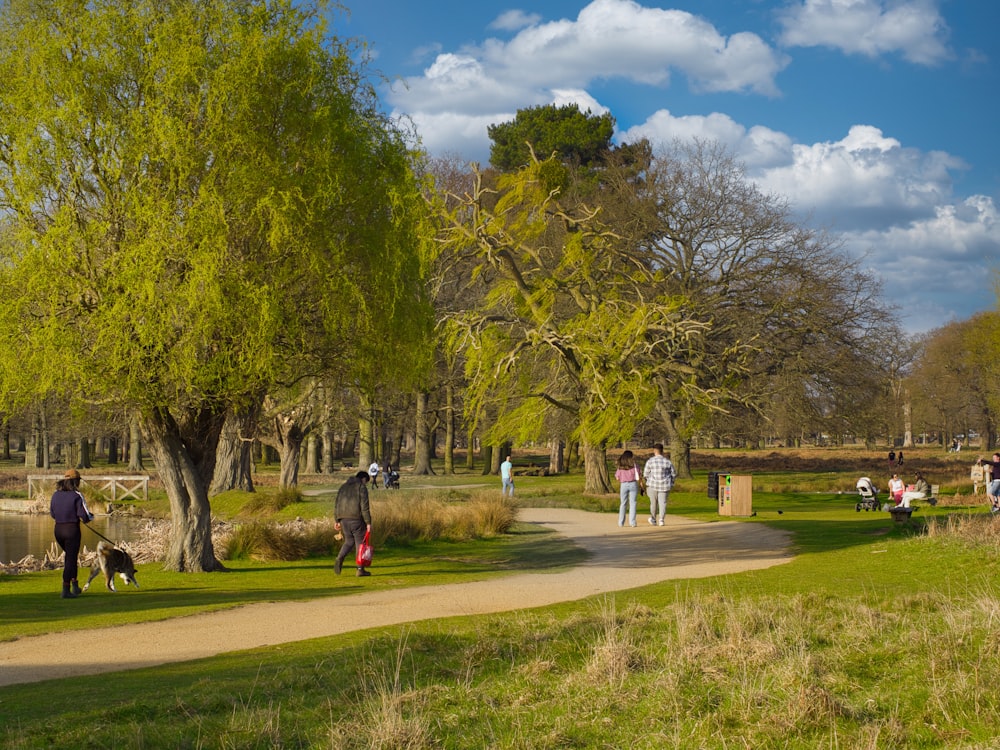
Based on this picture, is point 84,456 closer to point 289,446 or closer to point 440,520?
point 289,446

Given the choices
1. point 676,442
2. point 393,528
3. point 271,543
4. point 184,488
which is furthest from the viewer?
point 676,442

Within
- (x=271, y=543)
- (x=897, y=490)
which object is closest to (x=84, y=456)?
(x=271, y=543)

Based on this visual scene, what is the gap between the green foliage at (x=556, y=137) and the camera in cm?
5950

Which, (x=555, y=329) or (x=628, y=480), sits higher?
(x=555, y=329)

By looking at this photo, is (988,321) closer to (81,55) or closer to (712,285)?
(712,285)

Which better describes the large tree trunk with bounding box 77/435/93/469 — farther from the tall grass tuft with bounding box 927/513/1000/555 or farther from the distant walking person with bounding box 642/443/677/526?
the tall grass tuft with bounding box 927/513/1000/555

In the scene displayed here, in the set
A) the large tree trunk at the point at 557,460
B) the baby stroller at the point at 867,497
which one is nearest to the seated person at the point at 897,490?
the baby stroller at the point at 867,497

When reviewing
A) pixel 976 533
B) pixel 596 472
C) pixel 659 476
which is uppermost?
pixel 659 476

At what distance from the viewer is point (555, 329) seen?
1357 inches

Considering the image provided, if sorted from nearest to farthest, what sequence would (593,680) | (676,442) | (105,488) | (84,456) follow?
(593,680) → (105,488) → (676,442) → (84,456)

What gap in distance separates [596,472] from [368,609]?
2392 cm

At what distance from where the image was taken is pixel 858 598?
13281 millimetres

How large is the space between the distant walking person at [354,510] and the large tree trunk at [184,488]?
102 inches

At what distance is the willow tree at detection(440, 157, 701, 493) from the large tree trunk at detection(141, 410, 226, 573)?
15197 millimetres
